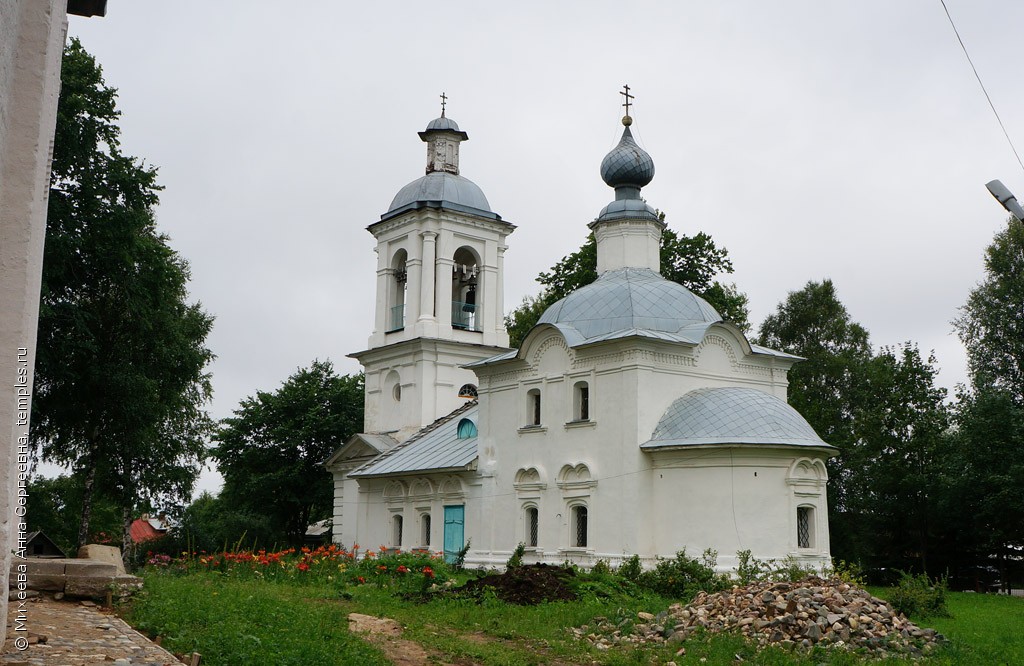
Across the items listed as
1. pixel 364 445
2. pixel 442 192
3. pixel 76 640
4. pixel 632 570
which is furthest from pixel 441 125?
pixel 76 640

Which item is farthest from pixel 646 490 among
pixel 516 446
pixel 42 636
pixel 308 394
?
pixel 308 394

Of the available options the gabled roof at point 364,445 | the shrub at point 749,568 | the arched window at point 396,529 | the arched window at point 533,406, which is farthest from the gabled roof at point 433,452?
the shrub at point 749,568

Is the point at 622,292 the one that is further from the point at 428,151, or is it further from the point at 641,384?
the point at 428,151

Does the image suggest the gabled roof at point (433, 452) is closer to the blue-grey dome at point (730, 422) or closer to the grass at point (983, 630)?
the blue-grey dome at point (730, 422)

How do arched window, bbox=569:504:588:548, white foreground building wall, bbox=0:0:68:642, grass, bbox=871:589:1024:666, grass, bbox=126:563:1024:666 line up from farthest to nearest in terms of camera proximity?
arched window, bbox=569:504:588:548 → grass, bbox=871:589:1024:666 → grass, bbox=126:563:1024:666 → white foreground building wall, bbox=0:0:68:642

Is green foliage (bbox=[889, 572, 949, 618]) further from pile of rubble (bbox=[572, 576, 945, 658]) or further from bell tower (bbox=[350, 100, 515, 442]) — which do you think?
bell tower (bbox=[350, 100, 515, 442])

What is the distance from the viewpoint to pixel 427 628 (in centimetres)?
1157

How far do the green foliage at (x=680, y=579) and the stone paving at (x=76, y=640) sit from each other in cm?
909

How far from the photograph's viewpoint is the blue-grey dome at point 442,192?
93.4ft

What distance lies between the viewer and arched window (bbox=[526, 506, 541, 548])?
66.2 ft

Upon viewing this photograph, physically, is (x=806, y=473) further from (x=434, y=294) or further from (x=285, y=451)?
(x=285, y=451)

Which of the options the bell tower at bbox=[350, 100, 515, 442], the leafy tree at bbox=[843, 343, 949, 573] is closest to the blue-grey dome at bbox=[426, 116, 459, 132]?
the bell tower at bbox=[350, 100, 515, 442]

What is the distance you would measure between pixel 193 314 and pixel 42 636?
21.1 meters

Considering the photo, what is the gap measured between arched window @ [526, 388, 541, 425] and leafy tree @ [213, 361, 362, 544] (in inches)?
549
